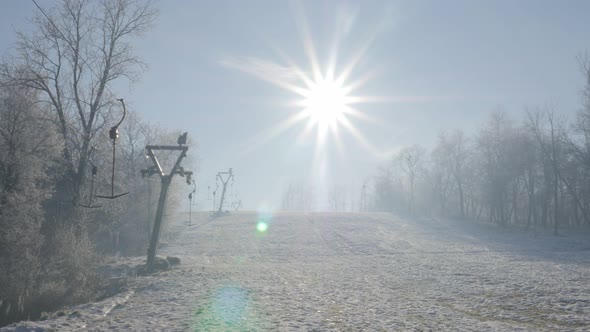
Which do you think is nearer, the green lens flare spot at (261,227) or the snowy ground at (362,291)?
the snowy ground at (362,291)

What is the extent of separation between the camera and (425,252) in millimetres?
34094

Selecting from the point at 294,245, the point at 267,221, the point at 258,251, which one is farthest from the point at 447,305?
the point at 267,221

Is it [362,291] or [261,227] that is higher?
[261,227]

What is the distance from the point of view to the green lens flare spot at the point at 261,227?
158 ft

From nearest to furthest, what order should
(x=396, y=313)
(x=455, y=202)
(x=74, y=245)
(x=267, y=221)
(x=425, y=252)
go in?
1. (x=396, y=313)
2. (x=74, y=245)
3. (x=425, y=252)
4. (x=267, y=221)
5. (x=455, y=202)

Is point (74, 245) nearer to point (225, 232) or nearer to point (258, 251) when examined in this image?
point (258, 251)

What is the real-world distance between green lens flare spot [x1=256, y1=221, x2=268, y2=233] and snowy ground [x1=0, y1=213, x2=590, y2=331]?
9.78 meters

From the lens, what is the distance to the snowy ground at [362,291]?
38.2 ft

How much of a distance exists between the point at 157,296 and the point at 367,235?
3212 centimetres

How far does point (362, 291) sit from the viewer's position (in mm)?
17172

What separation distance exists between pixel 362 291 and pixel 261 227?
112 feet

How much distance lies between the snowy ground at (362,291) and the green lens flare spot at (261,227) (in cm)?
978

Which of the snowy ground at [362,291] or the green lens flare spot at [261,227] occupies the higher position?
the green lens flare spot at [261,227]

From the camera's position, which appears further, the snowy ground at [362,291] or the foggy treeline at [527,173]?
the foggy treeline at [527,173]
